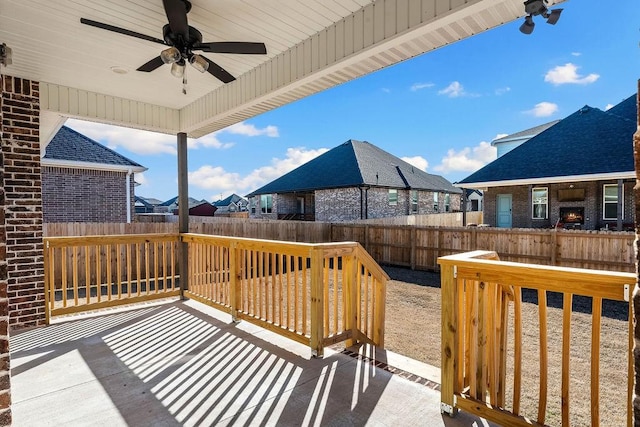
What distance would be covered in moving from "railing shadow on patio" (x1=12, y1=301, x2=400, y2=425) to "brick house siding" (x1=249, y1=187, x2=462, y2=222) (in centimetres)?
1459

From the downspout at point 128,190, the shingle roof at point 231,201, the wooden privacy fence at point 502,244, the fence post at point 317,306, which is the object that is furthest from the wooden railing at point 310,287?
the shingle roof at point 231,201

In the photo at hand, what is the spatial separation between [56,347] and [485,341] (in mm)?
4081

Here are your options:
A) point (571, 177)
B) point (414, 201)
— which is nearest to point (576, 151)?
point (571, 177)

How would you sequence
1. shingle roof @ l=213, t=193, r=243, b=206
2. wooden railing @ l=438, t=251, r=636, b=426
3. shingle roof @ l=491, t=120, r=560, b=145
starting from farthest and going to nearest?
→ shingle roof @ l=213, t=193, r=243, b=206, shingle roof @ l=491, t=120, r=560, b=145, wooden railing @ l=438, t=251, r=636, b=426

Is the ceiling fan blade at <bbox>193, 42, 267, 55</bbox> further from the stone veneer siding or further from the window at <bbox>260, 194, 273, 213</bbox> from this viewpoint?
the window at <bbox>260, 194, 273, 213</bbox>

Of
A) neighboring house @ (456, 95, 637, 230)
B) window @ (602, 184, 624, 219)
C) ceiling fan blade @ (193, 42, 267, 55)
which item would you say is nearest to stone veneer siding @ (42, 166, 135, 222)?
ceiling fan blade @ (193, 42, 267, 55)

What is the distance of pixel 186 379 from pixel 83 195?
11759 mm

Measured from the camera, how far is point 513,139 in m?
20.9

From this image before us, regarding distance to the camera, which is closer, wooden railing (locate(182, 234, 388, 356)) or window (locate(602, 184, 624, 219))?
wooden railing (locate(182, 234, 388, 356))

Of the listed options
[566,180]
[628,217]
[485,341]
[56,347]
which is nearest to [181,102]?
[56,347]

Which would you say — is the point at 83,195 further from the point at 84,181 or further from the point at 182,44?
the point at 182,44

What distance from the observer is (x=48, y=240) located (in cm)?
445

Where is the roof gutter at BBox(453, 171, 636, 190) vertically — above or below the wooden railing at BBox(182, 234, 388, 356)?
above

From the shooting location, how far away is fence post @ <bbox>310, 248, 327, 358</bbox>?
3.31 m
